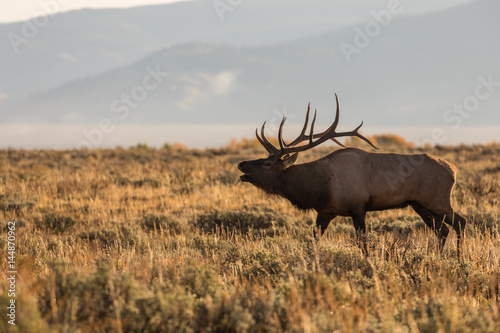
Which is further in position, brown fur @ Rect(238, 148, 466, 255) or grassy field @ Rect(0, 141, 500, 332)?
brown fur @ Rect(238, 148, 466, 255)

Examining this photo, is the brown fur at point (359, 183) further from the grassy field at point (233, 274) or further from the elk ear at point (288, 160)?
the grassy field at point (233, 274)

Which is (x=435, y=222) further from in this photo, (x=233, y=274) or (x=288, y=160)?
(x=233, y=274)

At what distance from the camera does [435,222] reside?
7.95 m

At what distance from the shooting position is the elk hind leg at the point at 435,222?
7715mm

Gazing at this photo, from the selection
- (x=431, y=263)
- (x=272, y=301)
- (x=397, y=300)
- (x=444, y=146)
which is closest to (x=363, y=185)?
(x=431, y=263)

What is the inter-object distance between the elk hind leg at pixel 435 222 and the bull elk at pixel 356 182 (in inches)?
0.6

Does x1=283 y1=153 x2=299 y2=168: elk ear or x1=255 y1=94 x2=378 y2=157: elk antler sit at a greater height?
x1=255 y1=94 x2=378 y2=157: elk antler

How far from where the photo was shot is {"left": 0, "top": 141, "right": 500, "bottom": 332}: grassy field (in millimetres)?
3510

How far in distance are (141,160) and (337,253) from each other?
1900cm

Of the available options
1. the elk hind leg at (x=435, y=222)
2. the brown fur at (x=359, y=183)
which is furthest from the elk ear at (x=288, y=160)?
the elk hind leg at (x=435, y=222)

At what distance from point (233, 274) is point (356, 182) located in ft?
9.75

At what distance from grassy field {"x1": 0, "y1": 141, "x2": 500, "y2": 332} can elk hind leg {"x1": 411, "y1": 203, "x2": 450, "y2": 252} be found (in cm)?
16

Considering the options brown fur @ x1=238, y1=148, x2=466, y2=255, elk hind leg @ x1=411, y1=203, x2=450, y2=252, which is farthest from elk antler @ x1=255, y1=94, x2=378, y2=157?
elk hind leg @ x1=411, y1=203, x2=450, y2=252

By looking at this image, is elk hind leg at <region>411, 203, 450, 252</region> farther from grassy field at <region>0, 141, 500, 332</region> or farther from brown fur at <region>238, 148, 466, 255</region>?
grassy field at <region>0, 141, 500, 332</region>
